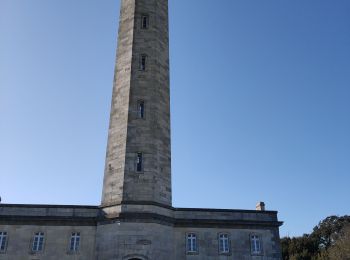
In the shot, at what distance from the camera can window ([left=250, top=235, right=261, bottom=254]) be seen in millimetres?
22297

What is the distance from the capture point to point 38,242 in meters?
21.1

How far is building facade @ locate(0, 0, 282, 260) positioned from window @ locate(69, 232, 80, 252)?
0.05 m

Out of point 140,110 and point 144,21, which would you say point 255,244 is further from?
point 144,21

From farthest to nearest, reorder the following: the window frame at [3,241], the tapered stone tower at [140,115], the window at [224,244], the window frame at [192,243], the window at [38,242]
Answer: the window at [224,244], the window frame at [192,243], the window at [38,242], the window frame at [3,241], the tapered stone tower at [140,115]

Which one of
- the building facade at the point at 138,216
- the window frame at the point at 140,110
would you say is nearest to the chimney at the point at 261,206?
the building facade at the point at 138,216

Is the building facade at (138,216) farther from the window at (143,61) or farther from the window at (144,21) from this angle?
the window at (144,21)

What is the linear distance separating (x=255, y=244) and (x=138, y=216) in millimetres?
7611

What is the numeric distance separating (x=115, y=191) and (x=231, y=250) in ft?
25.2

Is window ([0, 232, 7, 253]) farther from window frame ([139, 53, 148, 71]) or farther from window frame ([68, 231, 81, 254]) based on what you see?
window frame ([139, 53, 148, 71])

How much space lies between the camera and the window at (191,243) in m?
21.8

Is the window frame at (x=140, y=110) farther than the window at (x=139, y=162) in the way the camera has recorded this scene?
Yes

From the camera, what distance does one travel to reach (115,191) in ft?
67.8

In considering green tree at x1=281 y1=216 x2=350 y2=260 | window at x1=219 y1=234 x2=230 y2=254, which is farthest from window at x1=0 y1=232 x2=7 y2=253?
green tree at x1=281 y1=216 x2=350 y2=260

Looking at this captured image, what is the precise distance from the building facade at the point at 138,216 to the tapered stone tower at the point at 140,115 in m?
0.06
